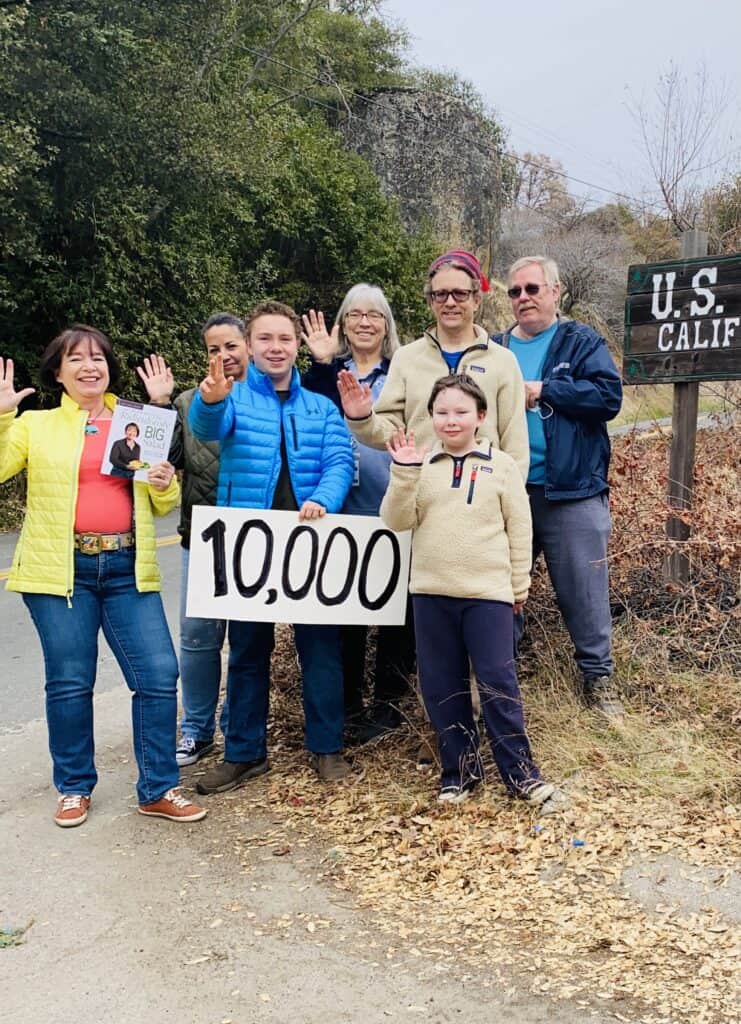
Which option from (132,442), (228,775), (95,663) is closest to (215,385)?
(132,442)

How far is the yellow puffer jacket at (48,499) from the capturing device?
4125 mm

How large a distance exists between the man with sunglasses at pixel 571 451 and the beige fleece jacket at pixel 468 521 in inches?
25.1

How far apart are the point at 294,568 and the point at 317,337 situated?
45.4 inches

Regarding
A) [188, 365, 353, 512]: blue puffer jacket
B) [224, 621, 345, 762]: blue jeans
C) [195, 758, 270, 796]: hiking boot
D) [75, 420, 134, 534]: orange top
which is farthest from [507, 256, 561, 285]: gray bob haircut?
[195, 758, 270, 796]: hiking boot

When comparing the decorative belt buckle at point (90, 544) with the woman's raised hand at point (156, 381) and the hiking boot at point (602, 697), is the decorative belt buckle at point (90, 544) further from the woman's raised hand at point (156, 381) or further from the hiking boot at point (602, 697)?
the hiking boot at point (602, 697)

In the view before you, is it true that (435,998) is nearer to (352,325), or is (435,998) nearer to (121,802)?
(121,802)

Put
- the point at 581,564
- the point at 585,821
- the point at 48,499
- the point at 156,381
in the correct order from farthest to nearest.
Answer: the point at 581,564 → the point at 156,381 → the point at 48,499 → the point at 585,821

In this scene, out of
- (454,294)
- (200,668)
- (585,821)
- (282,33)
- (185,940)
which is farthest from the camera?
(282,33)

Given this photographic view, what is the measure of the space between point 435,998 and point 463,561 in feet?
5.45

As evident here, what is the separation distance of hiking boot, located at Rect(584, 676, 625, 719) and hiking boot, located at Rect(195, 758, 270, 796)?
1646 millimetres

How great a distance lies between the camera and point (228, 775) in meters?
4.61

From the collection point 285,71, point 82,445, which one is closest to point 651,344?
point 82,445

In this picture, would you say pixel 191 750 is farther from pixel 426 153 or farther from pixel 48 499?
pixel 426 153

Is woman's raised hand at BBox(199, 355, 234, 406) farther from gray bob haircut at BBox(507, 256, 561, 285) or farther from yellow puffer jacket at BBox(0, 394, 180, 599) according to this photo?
gray bob haircut at BBox(507, 256, 561, 285)
